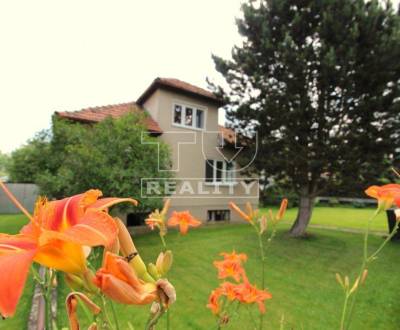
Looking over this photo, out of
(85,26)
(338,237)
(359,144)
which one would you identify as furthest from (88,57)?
(338,237)

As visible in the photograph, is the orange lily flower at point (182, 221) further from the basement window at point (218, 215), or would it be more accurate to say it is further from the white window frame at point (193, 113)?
the basement window at point (218, 215)

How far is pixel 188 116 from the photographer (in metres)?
12.0

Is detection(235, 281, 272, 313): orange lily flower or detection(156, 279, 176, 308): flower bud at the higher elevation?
detection(156, 279, 176, 308): flower bud

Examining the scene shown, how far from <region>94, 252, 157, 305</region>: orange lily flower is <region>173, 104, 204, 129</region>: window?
11.3m

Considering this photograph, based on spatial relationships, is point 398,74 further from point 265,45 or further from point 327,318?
point 327,318

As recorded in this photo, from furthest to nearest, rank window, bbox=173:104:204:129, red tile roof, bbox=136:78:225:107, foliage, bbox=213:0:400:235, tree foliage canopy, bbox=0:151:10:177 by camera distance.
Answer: window, bbox=173:104:204:129, red tile roof, bbox=136:78:225:107, foliage, bbox=213:0:400:235, tree foliage canopy, bbox=0:151:10:177

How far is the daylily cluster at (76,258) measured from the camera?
357mm

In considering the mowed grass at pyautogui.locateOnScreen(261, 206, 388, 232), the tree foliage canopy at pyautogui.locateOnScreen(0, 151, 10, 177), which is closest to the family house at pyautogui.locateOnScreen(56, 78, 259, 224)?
the mowed grass at pyautogui.locateOnScreen(261, 206, 388, 232)

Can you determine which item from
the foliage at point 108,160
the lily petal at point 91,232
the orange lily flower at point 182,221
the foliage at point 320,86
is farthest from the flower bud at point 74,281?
the foliage at point 320,86

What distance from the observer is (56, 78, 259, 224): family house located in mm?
11234

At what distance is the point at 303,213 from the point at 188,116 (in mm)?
5885

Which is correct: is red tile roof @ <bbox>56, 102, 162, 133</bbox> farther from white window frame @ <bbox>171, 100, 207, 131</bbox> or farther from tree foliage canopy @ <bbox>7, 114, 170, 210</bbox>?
tree foliage canopy @ <bbox>7, 114, 170, 210</bbox>

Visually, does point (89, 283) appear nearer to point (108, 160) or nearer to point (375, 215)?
point (375, 215)

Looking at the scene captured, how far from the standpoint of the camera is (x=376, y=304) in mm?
4883
